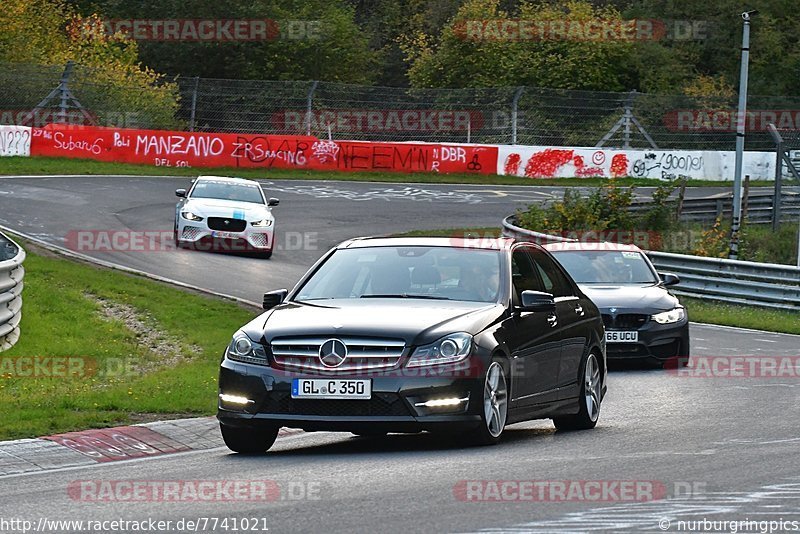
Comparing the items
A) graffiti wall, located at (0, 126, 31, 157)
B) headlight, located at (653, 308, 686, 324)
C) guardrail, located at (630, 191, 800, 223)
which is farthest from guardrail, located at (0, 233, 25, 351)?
graffiti wall, located at (0, 126, 31, 157)

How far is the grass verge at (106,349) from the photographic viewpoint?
12.2 m

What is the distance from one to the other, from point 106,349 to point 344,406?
8245 millimetres

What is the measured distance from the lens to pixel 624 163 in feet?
169

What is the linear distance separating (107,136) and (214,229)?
59.4 ft

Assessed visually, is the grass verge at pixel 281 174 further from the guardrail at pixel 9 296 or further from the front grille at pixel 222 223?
the guardrail at pixel 9 296

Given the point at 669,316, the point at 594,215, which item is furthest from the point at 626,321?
the point at 594,215

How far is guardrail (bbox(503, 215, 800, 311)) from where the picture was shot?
2686 centimetres

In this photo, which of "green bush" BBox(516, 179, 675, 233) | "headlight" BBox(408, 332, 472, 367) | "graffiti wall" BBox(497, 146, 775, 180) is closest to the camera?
"headlight" BBox(408, 332, 472, 367)

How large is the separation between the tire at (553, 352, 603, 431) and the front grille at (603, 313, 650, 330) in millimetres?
5433

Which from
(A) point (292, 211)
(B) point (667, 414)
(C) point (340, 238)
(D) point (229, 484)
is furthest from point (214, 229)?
(D) point (229, 484)

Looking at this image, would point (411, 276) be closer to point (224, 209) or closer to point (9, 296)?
point (9, 296)

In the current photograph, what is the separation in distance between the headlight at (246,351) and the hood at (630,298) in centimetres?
817

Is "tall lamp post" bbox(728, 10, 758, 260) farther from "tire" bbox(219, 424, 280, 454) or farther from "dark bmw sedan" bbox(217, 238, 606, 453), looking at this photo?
"tire" bbox(219, 424, 280, 454)

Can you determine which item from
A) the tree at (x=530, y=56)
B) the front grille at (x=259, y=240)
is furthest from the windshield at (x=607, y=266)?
the tree at (x=530, y=56)
